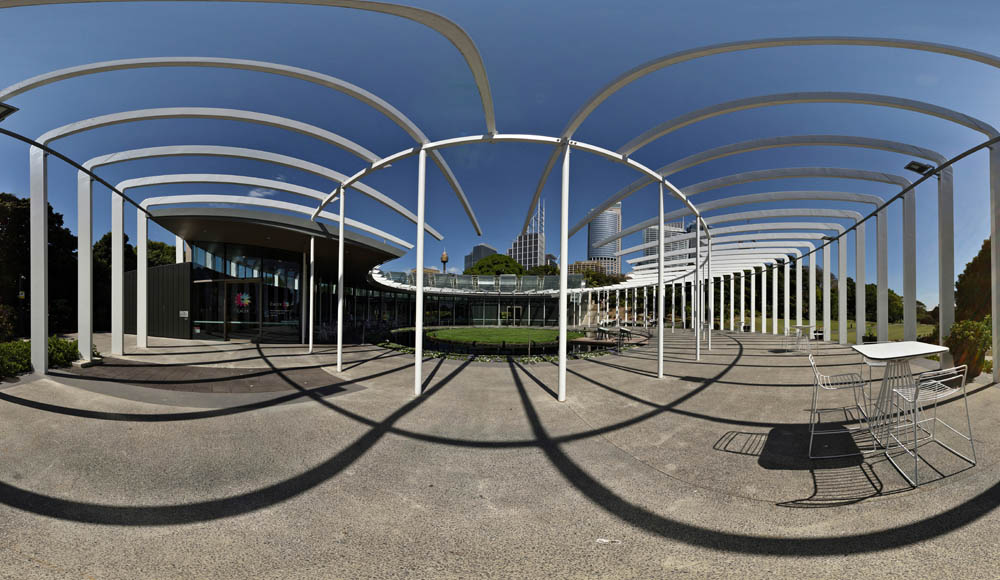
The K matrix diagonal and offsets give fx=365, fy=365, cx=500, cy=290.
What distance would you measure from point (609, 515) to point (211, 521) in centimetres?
281

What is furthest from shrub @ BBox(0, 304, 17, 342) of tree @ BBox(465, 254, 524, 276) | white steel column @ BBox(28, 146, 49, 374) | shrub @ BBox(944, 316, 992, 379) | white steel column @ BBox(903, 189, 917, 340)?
tree @ BBox(465, 254, 524, 276)

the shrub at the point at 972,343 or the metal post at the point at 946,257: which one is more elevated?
the metal post at the point at 946,257

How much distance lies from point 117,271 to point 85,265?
1837 millimetres

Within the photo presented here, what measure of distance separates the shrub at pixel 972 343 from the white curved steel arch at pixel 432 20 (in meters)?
9.41

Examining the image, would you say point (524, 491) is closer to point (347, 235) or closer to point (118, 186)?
point (347, 235)

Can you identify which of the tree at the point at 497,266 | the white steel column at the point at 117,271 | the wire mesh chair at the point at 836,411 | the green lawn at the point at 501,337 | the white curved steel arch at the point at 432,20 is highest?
the tree at the point at 497,266

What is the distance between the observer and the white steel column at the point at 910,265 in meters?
8.74

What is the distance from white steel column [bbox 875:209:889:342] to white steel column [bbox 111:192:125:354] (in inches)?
837

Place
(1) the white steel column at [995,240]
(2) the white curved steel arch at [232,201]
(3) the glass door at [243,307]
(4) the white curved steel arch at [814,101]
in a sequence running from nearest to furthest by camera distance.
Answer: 1. (4) the white curved steel arch at [814,101]
2. (1) the white steel column at [995,240]
3. (2) the white curved steel arch at [232,201]
4. (3) the glass door at [243,307]

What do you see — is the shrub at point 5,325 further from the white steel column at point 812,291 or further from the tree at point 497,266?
the tree at point 497,266

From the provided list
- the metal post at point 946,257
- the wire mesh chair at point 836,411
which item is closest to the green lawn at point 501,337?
the wire mesh chair at point 836,411

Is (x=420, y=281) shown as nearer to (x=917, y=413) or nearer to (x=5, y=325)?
(x=917, y=413)

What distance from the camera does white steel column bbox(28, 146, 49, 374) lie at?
7039 millimetres

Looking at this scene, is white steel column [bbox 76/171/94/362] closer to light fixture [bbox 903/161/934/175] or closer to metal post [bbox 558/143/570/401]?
metal post [bbox 558/143/570/401]
